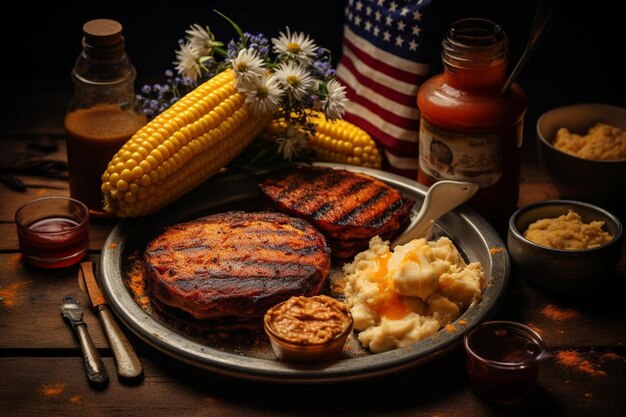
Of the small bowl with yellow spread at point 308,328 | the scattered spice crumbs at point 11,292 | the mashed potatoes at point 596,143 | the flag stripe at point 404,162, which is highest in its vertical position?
the mashed potatoes at point 596,143

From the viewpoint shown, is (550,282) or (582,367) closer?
(582,367)

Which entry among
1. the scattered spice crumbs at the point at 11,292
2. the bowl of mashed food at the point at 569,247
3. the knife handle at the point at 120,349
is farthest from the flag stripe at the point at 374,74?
the scattered spice crumbs at the point at 11,292

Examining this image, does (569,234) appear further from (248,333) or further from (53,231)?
(53,231)

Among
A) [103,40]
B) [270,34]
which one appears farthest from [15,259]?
[270,34]

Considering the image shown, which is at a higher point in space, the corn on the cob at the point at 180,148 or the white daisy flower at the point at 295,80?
the white daisy flower at the point at 295,80

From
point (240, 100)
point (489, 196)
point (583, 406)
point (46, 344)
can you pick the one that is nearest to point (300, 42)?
point (240, 100)

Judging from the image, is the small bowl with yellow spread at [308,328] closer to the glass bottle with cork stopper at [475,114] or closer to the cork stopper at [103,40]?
the glass bottle with cork stopper at [475,114]

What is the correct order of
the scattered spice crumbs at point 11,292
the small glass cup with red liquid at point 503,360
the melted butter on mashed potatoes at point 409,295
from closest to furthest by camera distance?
the small glass cup with red liquid at point 503,360
the melted butter on mashed potatoes at point 409,295
the scattered spice crumbs at point 11,292

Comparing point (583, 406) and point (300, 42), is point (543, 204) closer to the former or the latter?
point (583, 406)

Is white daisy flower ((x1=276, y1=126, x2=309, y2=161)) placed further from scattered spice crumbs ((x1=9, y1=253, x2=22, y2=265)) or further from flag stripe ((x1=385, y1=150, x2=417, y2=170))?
scattered spice crumbs ((x1=9, y1=253, x2=22, y2=265))
